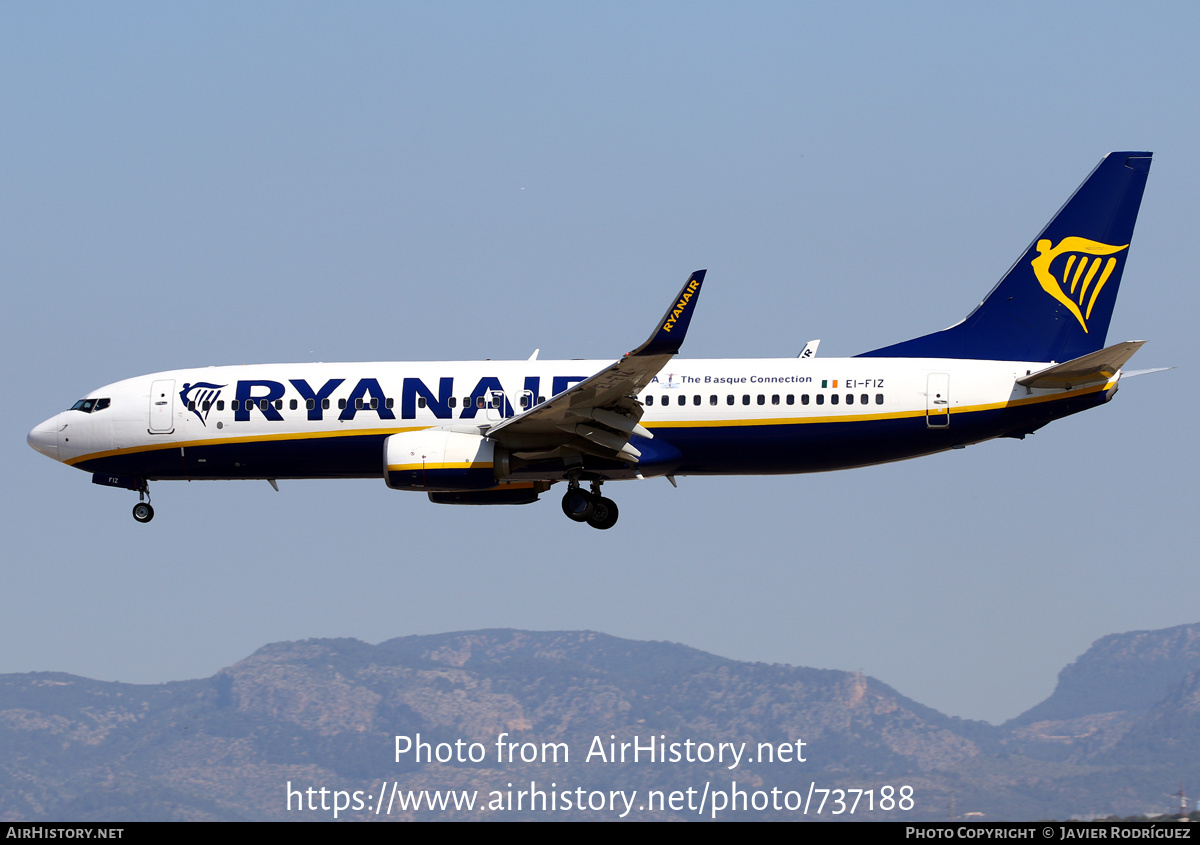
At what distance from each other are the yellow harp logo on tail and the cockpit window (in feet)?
83.7

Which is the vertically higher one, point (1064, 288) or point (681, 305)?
point (1064, 288)

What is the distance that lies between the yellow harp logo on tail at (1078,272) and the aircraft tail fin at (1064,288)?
3cm

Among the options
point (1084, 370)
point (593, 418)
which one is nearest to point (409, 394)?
point (593, 418)

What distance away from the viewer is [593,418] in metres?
36.3

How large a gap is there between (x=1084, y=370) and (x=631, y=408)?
10910 mm

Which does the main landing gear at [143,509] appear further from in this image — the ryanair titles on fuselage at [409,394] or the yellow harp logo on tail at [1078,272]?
the yellow harp logo on tail at [1078,272]

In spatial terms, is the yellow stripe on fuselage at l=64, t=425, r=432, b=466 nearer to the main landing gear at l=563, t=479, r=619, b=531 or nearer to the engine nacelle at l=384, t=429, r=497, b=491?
the engine nacelle at l=384, t=429, r=497, b=491

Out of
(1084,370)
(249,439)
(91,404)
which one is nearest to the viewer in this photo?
(1084,370)

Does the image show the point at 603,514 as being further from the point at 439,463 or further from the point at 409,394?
the point at 409,394

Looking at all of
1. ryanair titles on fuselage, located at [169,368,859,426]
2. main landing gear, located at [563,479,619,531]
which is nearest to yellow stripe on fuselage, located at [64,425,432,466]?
ryanair titles on fuselage, located at [169,368,859,426]

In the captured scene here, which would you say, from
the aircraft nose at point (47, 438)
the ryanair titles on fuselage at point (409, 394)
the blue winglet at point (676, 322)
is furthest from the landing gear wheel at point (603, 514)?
the aircraft nose at point (47, 438)

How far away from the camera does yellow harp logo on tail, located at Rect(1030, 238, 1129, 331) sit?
3947 centimetres

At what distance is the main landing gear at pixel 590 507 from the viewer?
38.4 meters
